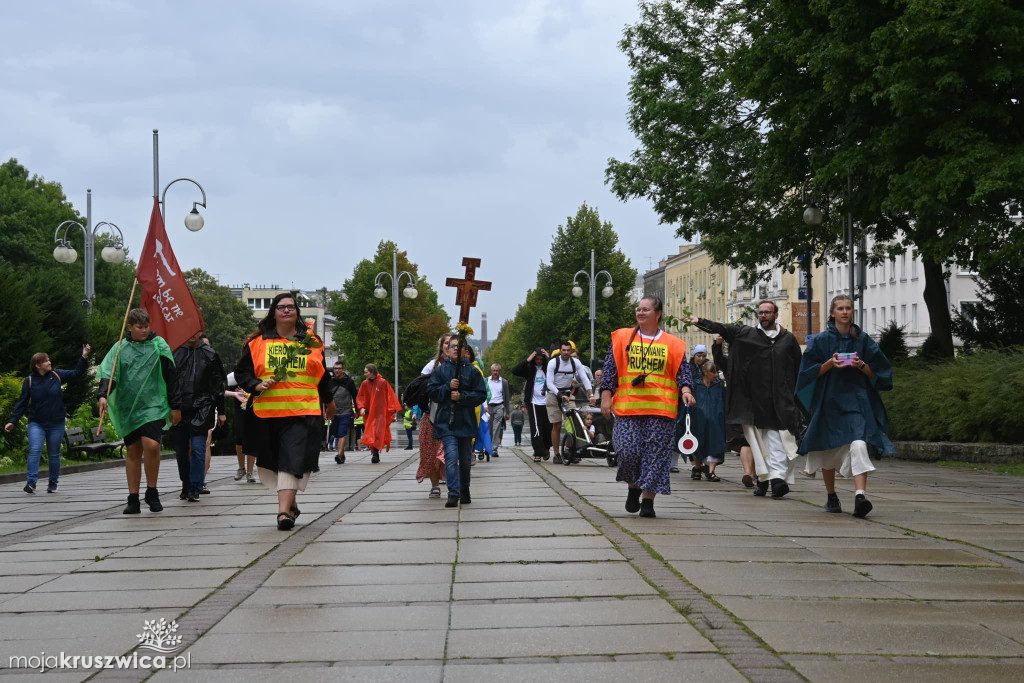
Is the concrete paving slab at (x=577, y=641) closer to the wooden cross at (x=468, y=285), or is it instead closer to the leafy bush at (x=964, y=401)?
the wooden cross at (x=468, y=285)

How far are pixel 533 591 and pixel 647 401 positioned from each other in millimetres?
4253

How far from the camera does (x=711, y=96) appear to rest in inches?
1340

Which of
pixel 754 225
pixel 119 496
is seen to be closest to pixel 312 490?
pixel 119 496

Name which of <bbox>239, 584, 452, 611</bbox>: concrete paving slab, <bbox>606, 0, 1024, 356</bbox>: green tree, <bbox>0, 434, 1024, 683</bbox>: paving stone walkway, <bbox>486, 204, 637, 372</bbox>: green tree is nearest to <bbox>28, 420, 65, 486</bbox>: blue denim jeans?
<bbox>0, 434, 1024, 683</bbox>: paving stone walkway

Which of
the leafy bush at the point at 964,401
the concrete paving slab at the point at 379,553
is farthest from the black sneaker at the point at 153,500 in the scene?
the leafy bush at the point at 964,401

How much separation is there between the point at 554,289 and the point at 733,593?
88090 millimetres

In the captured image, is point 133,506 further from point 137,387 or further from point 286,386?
point 286,386

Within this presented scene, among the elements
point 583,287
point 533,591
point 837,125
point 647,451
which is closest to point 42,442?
point 647,451

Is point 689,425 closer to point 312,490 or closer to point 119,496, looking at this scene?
point 312,490

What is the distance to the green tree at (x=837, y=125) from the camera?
67.6 feet

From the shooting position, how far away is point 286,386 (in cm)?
1072

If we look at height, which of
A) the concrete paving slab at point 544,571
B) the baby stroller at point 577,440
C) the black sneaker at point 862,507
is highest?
the baby stroller at point 577,440

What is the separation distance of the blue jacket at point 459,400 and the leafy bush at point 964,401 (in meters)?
10.9

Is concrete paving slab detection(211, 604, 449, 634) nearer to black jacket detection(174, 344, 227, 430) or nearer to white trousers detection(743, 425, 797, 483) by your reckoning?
black jacket detection(174, 344, 227, 430)
